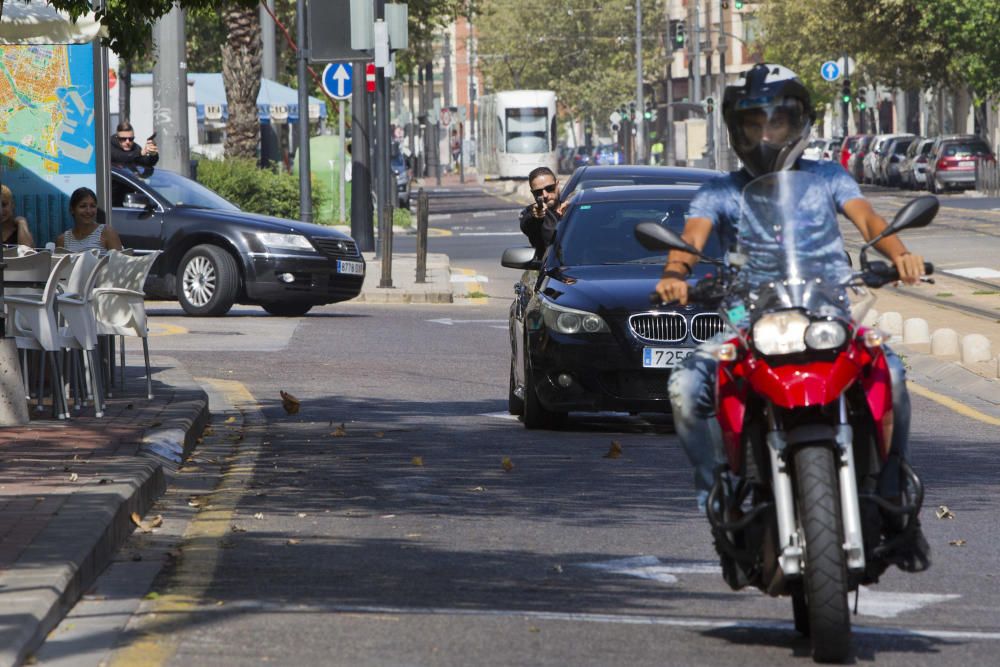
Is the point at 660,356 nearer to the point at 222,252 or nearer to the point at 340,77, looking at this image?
the point at 222,252

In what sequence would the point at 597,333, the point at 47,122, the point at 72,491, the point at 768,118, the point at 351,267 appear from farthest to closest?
the point at 351,267 → the point at 47,122 → the point at 597,333 → the point at 72,491 → the point at 768,118

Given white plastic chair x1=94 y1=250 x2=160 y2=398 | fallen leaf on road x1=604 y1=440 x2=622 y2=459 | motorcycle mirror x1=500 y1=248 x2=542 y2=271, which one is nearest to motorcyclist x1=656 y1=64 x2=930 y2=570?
fallen leaf on road x1=604 y1=440 x2=622 y2=459

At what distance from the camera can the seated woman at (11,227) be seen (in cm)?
1491

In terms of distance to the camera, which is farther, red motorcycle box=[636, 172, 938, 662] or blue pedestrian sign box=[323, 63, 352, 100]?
blue pedestrian sign box=[323, 63, 352, 100]

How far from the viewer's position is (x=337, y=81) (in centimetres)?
3250

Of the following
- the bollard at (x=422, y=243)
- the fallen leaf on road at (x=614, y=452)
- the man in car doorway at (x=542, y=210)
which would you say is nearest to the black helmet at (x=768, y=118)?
the fallen leaf on road at (x=614, y=452)

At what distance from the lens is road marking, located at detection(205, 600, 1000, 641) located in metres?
6.61

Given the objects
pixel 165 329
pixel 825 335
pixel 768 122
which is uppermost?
pixel 768 122

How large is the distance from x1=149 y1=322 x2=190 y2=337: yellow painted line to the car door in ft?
3.37

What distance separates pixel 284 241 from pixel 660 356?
420 inches

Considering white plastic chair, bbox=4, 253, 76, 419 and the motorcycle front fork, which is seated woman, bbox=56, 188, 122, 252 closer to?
white plastic chair, bbox=4, 253, 76, 419

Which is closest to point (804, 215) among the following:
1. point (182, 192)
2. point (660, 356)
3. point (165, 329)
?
point (660, 356)

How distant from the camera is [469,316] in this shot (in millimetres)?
23094

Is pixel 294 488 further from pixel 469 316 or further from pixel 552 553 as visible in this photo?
pixel 469 316
